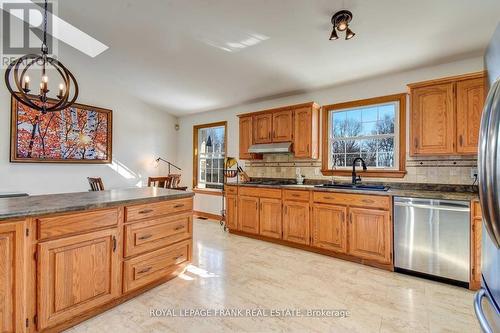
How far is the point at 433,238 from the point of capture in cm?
261

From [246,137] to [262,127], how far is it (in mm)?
402

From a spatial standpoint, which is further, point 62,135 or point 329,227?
point 62,135

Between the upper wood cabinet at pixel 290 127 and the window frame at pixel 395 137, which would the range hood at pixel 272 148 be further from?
the window frame at pixel 395 137

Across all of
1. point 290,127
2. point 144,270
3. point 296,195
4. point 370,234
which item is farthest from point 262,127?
point 144,270

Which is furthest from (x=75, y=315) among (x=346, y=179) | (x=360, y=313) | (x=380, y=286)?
(x=346, y=179)

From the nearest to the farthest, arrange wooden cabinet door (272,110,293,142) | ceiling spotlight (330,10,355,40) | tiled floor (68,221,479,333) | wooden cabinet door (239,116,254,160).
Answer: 1. tiled floor (68,221,479,333)
2. ceiling spotlight (330,10,355,40)
3. wooden cabinet door (272,110,293,142)
4. wooden cabinet door (239,116,254,160)

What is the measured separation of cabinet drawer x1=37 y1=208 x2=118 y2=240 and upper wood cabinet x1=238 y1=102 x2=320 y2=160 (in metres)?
2.81

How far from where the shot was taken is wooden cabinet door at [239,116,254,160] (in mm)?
4586

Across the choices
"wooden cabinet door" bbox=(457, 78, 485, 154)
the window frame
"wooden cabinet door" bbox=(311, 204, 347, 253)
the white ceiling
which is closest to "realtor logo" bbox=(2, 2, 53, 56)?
the white ceiling

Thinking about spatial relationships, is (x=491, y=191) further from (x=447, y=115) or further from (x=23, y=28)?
(x=23, y=28)

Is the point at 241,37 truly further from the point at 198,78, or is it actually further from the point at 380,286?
the point at 380,286

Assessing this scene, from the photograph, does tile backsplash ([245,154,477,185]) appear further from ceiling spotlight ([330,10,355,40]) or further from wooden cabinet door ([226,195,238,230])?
ceiling spotlight ([330,10,355,40])

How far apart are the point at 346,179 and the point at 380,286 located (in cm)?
166

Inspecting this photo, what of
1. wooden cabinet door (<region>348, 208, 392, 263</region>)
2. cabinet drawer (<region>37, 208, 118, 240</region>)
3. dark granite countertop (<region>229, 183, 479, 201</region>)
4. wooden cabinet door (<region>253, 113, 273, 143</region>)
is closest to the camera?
cabinet drawer (<region>37, 208, 118, 240</region>)
